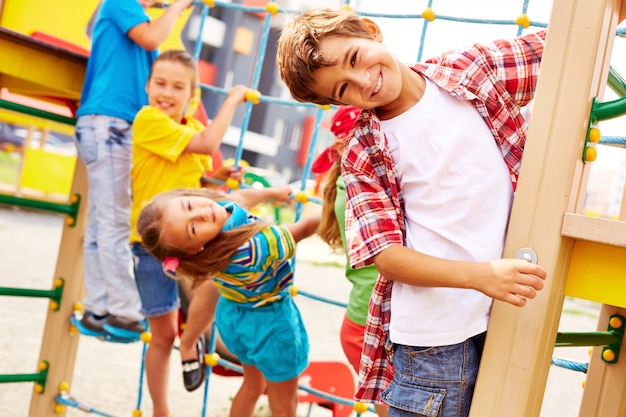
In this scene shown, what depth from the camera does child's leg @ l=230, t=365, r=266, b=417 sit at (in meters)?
2.08

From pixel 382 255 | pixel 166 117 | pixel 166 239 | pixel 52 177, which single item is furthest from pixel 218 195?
pixel 52 177

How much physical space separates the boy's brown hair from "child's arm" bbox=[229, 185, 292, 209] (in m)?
0.85

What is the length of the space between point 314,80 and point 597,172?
1774 centimetres

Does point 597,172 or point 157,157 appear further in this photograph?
point 597,172

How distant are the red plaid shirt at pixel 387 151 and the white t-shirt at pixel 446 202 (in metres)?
0.02

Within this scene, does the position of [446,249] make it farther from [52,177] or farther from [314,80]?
[52,177]

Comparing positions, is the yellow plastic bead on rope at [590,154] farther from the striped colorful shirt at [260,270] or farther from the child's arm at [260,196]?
the child's arm at [260,196]

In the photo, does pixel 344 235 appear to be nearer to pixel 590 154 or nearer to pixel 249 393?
pixel 249 393

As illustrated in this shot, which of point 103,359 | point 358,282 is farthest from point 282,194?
point 103,359

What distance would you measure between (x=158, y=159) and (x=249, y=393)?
0.80 metres

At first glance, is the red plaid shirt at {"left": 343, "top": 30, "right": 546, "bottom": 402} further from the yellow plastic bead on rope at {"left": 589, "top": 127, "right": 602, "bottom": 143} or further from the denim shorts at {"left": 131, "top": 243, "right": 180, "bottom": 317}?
the denim shorts at {"left": 131, "top": 243, "right": 180, "bottom": 317}

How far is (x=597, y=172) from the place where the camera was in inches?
687

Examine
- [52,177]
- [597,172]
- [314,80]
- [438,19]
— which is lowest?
[52,177]

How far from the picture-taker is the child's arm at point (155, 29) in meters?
2.25
